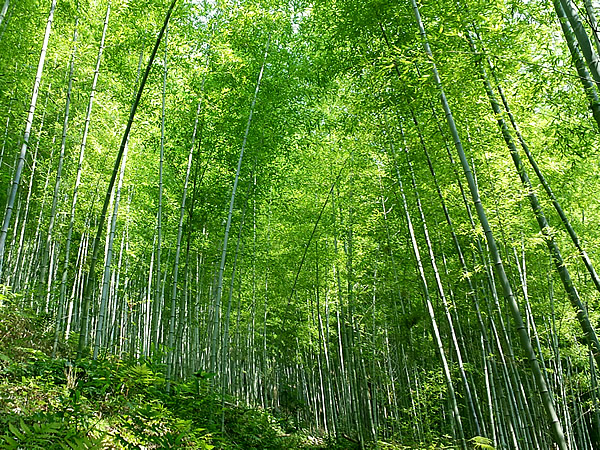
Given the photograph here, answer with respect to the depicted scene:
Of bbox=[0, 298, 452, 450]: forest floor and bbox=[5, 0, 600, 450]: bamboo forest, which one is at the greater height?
bbox=[5, 0, 600, 450]: bamboo forest

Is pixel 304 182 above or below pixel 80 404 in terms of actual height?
above

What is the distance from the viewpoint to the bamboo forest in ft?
9.68

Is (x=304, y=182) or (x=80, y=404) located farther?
(x=304, y=182)

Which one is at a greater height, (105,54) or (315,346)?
(105,54)

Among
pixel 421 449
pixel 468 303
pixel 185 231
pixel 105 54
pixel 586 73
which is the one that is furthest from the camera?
pixel 185 231

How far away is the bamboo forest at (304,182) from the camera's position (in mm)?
2951

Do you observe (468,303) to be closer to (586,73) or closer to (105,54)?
(586,73)

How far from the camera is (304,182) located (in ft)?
27.5

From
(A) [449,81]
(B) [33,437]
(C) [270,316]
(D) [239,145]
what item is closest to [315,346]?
(C) [270,316]

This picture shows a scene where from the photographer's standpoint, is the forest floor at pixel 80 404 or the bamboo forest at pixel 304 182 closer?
the forest floor at pixel 80 404

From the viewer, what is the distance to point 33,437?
1736 millimetres

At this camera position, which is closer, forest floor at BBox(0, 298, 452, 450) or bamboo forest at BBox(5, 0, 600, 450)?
forest floor at BBox(0, 298, 452, 450)

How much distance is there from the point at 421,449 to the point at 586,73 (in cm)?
380

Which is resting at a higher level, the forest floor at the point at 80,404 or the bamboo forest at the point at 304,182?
the bamboo forest at the point at 304,182
